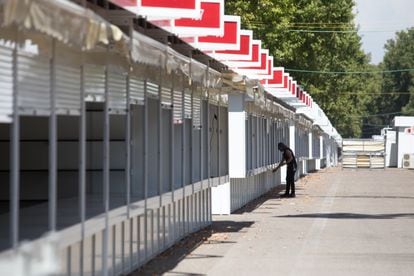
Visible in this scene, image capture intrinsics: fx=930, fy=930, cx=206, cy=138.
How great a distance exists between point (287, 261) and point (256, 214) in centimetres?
879

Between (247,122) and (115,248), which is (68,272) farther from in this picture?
(247,122)

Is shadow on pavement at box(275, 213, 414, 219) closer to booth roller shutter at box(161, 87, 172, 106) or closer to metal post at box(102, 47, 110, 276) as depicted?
booth roller shutter at box(161, 87, 172, 106)

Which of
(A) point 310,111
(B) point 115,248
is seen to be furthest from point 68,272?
(A) point 310,111

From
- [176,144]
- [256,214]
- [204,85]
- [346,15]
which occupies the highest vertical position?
[346,15]

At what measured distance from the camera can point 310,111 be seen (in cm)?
4622

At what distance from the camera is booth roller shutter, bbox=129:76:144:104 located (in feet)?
33.2

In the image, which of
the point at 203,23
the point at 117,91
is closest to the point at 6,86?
the point at 117,91

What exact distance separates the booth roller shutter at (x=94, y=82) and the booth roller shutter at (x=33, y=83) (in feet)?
4.02

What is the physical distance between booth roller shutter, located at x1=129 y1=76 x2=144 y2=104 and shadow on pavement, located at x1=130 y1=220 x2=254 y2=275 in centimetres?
210

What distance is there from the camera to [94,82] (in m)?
8.49

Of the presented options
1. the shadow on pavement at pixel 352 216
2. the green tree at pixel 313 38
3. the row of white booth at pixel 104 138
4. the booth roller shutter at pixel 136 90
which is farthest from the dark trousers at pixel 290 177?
the booth roller shutter at pixel 136 90

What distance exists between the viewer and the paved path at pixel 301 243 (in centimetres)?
1180

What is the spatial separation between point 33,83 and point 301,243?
351 inches

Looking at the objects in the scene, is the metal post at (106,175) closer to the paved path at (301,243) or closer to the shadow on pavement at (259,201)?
the paved path at (301,243)
